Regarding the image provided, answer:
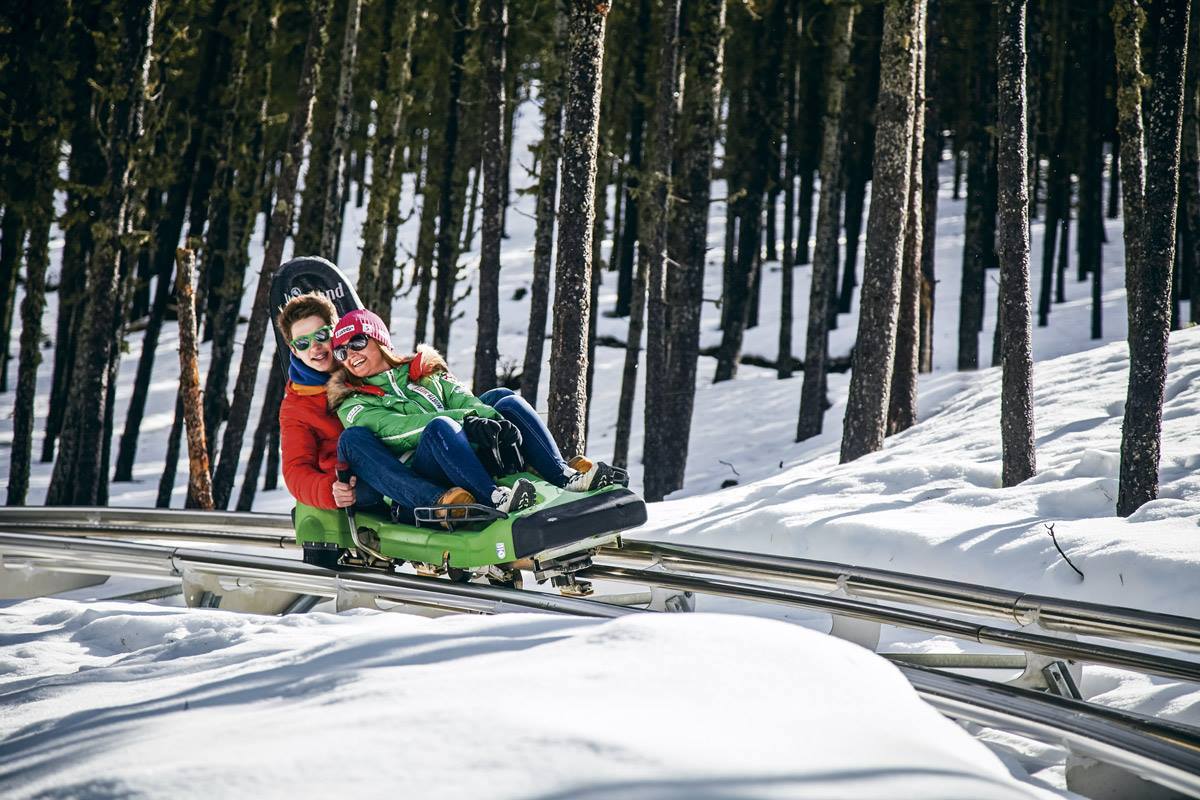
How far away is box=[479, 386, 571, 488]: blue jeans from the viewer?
5.36 m

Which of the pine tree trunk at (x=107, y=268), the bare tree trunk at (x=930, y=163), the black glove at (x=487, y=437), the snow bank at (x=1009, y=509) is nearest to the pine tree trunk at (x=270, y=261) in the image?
the pine tree trunk at (x=107, y=268)

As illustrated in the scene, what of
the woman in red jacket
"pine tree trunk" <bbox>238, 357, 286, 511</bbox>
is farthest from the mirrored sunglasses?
"pine tree trunk" <bbox>238, 357, 286, 511</bbox>

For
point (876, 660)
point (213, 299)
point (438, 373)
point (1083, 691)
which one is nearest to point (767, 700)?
point (876, 660)

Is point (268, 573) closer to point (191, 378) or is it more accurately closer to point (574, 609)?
point (574, 609)

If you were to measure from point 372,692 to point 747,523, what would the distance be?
173 inches

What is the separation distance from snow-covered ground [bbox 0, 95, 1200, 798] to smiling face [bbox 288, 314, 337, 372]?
1.49m

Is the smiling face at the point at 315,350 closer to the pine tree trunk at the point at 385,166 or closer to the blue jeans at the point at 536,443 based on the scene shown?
the blue jeans at the point at 536,443

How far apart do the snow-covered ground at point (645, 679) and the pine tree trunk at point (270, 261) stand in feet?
21.4

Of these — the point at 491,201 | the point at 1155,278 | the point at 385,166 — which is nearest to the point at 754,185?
the point at 385,166

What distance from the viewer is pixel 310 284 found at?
21.0 ft

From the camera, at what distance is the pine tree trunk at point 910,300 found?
35.8ft

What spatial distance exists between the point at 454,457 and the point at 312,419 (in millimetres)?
1119

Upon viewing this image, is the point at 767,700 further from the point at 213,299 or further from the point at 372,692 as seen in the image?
the point at 213,299

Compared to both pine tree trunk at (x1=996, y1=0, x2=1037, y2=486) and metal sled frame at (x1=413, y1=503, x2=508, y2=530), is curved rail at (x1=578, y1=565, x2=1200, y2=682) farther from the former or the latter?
pine tree trunk at (x1=996, y1=0, x2=1037, y2=486)
